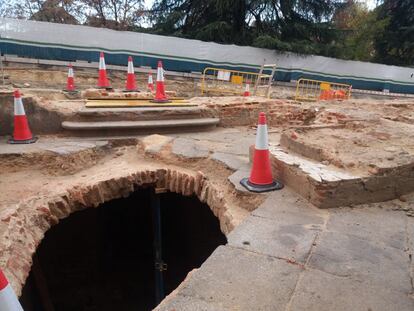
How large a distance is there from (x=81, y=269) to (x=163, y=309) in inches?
208

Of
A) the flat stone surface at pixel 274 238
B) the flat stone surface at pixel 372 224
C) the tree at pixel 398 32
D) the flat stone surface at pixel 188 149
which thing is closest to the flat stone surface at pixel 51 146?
the flat stone surface at pixel 188 149

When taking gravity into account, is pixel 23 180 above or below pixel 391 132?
below

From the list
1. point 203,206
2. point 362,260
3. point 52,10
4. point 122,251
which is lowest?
point 122,251

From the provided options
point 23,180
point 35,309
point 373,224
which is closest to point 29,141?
point 23,180

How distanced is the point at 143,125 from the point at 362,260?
3.94 m

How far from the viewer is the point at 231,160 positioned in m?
3.96

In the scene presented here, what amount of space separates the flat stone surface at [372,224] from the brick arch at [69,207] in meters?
0.88

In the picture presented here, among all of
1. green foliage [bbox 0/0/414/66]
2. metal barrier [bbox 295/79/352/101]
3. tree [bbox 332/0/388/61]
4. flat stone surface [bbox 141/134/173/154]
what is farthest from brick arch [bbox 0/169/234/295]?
tree [bbox 332/0/388/61]

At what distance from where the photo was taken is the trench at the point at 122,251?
18.6ft

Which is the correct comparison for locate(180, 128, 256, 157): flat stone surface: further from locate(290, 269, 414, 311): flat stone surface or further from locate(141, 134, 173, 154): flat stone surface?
locate(290, 269, 414, 311): flat stone surface

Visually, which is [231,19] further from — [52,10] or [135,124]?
[135,124]

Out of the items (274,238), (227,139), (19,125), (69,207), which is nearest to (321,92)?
(227,139)

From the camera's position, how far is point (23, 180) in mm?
3641

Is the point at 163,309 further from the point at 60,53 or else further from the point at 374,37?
the point at 374,37
